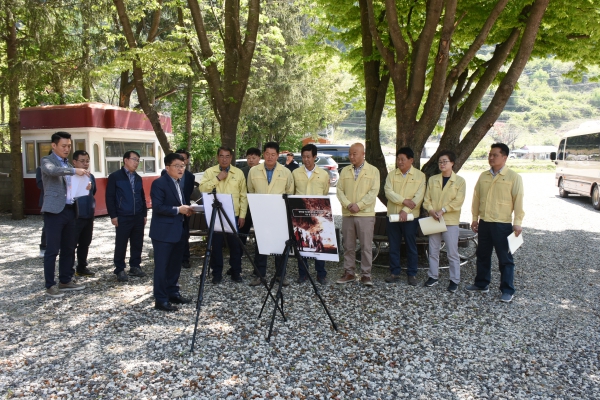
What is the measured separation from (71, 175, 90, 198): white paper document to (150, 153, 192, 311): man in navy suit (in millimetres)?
1665

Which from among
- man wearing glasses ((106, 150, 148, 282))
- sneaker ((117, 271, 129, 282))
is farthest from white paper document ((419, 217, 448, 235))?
sneaker ((117, 271, 129, 282))

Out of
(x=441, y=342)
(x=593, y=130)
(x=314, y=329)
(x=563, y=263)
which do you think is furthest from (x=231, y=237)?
(x=593, y=130)

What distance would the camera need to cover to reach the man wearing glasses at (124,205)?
6.59 meters

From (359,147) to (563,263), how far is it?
470 cm

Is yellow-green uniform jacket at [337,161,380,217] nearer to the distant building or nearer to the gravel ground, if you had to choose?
the gravel ground

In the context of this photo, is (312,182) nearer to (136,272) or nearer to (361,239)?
(361,239)

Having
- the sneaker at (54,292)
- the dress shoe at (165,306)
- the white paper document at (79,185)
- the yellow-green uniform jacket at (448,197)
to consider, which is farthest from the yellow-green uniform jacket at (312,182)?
the sneaker at (54,292)

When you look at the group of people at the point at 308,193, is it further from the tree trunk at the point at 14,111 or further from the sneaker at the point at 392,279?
the tree trunk at the point at 14,111

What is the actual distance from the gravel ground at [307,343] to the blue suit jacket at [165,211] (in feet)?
3.09

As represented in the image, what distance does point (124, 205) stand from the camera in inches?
261

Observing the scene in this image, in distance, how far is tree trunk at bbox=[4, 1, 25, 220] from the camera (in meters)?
11.4

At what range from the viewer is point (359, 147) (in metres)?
6.20

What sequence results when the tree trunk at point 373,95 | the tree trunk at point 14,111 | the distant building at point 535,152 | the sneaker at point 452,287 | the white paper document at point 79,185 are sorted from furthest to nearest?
the distant building at point 535,152, the tree trunk at point 14,111, the tree trunk at point 373,95, the sneaker at point 452,287, the white paper document at point 79,185

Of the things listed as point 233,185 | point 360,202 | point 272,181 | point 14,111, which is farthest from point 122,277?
point 14,111
